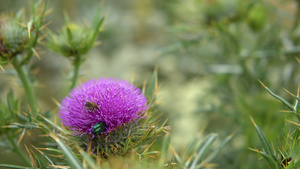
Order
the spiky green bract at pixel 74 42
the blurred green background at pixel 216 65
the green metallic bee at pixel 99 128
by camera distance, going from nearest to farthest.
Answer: the green metallic bee at pixel 99 128
the spiky green bract at pixel 74 42
the blurred green background at pixel 216 65

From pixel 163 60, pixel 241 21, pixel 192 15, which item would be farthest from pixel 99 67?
pixel 241 21

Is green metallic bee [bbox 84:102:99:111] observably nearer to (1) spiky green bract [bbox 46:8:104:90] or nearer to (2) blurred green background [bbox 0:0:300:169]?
(2) blurred green background [bbox 0:0:300:169]

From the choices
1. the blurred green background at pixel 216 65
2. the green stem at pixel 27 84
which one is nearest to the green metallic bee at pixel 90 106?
the blurred green background at pixel 216 65

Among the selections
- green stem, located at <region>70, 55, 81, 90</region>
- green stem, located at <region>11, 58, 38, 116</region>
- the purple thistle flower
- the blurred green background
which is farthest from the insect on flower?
green stem, located at <region>11, 58, 38, 116</region>

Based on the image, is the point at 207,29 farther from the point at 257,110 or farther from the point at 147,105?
the point at 147,105

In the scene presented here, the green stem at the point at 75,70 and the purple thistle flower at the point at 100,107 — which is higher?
the green stem at the point at 75,70

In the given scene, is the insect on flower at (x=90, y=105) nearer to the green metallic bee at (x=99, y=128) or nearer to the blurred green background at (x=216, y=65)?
the green metallic bee at (x=99, y=128)

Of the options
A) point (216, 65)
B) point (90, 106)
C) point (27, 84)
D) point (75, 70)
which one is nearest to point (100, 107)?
point (90, 106)
